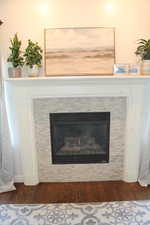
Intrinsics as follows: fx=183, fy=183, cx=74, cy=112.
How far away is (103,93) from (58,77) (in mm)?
589

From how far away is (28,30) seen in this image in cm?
225

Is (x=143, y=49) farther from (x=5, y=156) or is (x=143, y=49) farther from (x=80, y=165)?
(x=5, y=156)

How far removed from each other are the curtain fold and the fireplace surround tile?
1.18ft

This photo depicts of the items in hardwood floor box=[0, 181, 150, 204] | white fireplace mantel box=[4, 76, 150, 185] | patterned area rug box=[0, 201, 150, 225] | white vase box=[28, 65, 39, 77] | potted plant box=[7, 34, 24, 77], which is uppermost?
potted plant box=[7, 34, 24, 77]

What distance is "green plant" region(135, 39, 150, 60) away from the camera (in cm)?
214

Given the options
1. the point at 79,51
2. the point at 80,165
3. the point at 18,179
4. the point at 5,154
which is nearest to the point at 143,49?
the point at 79,51

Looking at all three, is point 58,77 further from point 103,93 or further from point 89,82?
point 103,93

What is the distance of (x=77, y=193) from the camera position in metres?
2.32

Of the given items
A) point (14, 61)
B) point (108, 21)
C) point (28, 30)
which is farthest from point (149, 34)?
point (14, 61)

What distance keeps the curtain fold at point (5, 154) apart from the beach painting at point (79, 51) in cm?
71

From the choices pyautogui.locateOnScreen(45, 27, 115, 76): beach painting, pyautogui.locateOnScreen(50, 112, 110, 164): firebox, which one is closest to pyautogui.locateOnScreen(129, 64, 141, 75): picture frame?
pyautogui.locateOnScreen(45, 27, 115, 76): beach painting

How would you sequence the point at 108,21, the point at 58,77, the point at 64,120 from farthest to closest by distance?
the point at 64,120 → the point at 108,21 → the point at 58,77

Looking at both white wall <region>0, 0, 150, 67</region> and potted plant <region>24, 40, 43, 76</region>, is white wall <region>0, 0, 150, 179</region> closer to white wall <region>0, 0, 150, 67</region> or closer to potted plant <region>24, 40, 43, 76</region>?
white wall <region>0, 0, 150, 67</region>

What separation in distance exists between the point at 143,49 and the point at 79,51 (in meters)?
0.77
